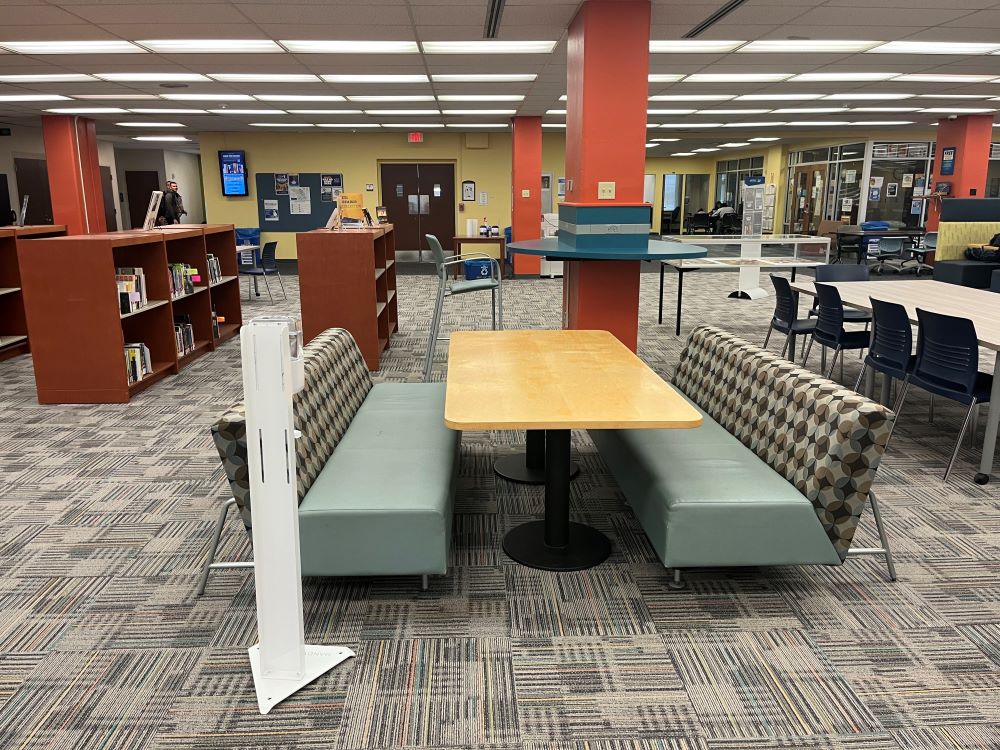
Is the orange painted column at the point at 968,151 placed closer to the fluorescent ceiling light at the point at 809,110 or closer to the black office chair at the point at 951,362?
the fluorescent ceiling light at the point at 809,110

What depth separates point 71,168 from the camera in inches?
481

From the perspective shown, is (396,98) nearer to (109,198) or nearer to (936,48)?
(936,48)

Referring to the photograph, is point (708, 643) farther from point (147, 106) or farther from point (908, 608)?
point (147, 106)

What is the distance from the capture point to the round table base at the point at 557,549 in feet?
9.91

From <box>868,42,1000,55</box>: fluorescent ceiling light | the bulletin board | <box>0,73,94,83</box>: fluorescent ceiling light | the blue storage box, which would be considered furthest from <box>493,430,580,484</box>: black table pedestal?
the bulletin board

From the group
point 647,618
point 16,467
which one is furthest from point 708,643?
point 16,467

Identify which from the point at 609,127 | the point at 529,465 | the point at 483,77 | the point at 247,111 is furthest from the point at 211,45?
the point at 529,465

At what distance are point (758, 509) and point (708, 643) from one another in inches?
19.2

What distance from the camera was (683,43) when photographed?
7.00m

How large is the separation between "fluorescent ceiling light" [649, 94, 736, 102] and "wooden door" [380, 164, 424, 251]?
6503 millimetres

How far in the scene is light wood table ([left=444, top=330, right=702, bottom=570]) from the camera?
250 centimetres

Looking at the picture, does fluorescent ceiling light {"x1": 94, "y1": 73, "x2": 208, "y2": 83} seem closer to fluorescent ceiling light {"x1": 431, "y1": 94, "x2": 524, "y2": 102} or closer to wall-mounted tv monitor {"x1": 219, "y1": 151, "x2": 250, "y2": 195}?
fluorescent ceiling light {"x1": 431, "y1": 94, "x2": 524, "y2": 102}

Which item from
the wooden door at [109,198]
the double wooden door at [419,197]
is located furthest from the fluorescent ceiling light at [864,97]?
the wooden door at [109,198]

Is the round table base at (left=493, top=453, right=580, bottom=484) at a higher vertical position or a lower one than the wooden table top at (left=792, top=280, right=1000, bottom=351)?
lower
